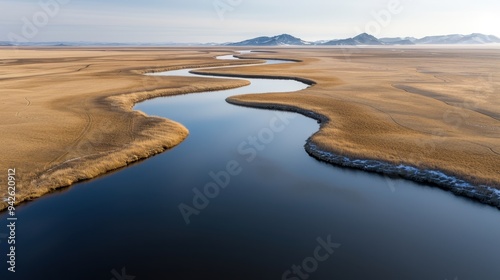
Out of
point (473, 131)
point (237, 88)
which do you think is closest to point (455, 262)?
point (473, 131)

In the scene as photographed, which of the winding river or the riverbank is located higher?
the riverbank

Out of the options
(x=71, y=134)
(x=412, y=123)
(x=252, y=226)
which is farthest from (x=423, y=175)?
(x=71, y=134)

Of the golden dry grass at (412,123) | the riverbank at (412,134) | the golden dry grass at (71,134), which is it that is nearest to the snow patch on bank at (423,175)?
the riverbank at (412,134)

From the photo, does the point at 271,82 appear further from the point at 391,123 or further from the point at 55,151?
the point at 55,151

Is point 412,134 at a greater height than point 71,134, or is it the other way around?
point 71,134

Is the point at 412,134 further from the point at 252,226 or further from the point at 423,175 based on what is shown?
the point at 252,226

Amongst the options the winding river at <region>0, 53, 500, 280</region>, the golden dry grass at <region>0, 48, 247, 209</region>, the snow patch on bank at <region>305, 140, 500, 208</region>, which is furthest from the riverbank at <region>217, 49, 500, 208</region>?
the golden dry grass at <region>0, 48, 247, 209</region>

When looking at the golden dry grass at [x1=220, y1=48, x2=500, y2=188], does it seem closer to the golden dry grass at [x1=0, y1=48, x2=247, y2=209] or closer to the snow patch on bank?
the snow patch on bank

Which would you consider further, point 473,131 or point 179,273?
point 473,131

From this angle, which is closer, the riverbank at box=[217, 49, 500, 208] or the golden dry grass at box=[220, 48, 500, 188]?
the riverbank at box=[217, 49, 500, 208]
